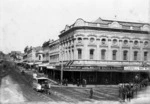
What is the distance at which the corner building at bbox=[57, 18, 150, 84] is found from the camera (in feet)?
134

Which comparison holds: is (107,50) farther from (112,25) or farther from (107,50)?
(112,25)

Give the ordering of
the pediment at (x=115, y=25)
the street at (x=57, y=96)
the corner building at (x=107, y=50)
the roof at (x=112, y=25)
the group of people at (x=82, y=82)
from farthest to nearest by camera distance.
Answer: the pediment at (x=115, y=25) → the roof at (x=112, y=25) → the corner building at (x=107, y=50) → the group of people at (x=82, y=82) → the street at (x=57, y=96)

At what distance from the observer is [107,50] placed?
138 feet

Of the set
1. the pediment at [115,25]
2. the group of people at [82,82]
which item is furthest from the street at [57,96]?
the pediment at [115,25]

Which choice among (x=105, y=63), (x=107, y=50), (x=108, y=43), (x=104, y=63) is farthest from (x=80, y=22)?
(x=105, y=63)

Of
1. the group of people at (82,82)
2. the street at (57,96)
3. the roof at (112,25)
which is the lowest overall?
the street at (57,96)

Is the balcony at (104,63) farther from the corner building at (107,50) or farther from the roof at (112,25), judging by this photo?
the roof at (112,25)

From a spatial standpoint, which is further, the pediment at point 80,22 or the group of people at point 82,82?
the pediment at point 80,22

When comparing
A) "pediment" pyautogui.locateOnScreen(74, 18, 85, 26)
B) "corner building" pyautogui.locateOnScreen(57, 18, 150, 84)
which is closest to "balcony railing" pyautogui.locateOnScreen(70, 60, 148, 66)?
"corner building" pyautogui.locateOnScreen(57, 18, 150, 84)

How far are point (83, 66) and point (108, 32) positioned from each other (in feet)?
26.9

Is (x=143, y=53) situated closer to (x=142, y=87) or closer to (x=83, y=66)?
(x=142, y=87)

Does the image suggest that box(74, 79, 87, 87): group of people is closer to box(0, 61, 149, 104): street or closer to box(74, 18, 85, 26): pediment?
box(0, 61, 149, 104): street

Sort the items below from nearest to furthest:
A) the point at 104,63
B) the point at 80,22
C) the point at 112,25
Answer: the point at 80,22 < the point at 104,63 < the point at 112,25

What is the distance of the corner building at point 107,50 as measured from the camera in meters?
40.8
